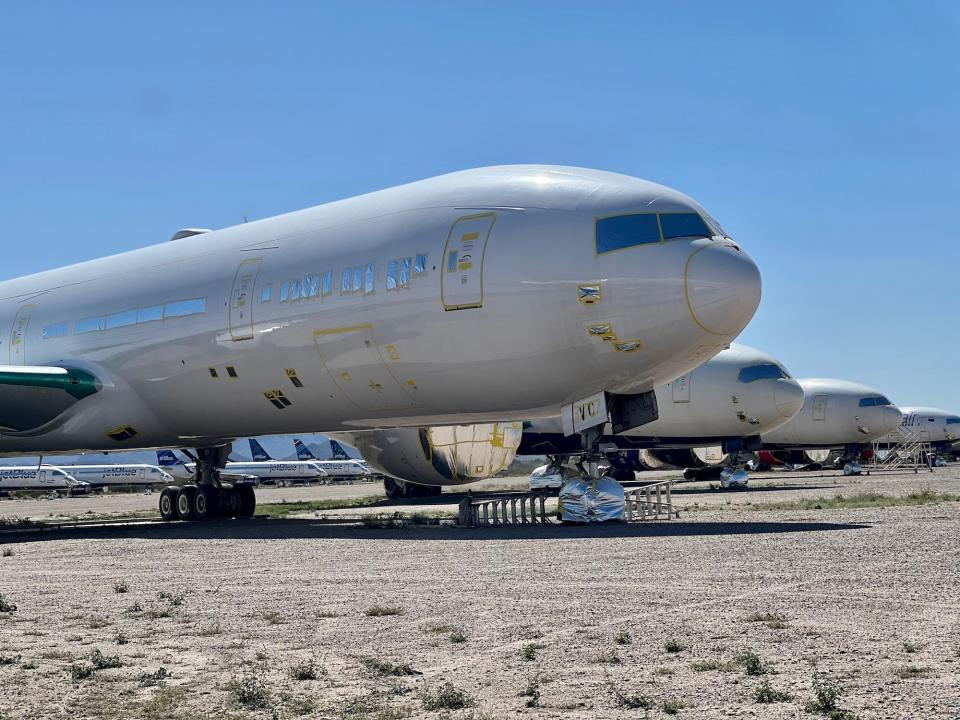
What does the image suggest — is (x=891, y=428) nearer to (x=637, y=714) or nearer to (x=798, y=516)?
(x=798, y=516)

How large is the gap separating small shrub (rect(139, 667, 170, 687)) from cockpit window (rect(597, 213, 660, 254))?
35.0ft

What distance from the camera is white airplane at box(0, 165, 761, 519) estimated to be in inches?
652

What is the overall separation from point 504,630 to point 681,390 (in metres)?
35.8

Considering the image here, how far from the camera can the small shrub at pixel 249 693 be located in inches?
245

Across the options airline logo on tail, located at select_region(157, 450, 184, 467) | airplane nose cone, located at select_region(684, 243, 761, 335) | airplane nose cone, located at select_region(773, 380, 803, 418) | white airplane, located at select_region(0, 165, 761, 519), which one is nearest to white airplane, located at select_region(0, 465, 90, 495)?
airline logo on tail, located at select_region(157, 450, 184, 467)

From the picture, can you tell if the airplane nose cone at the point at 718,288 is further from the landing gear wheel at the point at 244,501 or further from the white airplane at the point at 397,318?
the landing gear wheel at the point at 244,501

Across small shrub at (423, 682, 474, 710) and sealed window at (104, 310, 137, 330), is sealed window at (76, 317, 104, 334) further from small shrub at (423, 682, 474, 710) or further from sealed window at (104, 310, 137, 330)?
small shrub at (423, 682, 474, 710)

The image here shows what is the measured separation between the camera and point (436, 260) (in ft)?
A: 58.2

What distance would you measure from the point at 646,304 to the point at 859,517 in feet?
17.6

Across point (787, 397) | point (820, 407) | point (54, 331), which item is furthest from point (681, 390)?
point (54, 331)

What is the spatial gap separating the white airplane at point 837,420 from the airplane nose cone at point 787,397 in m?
9.55

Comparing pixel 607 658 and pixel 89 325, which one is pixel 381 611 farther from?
pixel 89 325

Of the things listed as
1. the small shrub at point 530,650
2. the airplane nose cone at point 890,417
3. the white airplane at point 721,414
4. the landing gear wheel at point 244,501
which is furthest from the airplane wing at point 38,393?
the airplane nose cone at point 890,417

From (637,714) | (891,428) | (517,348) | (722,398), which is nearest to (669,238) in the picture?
(517,348)
